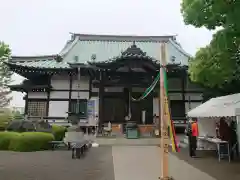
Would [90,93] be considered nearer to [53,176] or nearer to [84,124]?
[84,124]

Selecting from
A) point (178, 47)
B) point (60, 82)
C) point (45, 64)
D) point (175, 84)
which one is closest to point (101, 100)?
point (60, 82)

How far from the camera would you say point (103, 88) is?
18359mm

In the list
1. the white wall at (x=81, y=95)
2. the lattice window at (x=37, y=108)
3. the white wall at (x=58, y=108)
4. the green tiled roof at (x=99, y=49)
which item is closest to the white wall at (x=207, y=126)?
the green tiled roof at (x=99, y=49)

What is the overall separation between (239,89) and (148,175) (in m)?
12.8

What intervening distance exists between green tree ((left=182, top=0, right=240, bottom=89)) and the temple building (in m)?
7.96

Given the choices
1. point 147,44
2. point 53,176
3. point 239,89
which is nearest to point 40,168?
point 53,176

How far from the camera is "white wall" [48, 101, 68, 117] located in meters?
19.6

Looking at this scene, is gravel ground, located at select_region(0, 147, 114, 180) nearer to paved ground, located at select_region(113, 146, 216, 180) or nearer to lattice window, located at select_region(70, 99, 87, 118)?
paved ground, located at select_region(113, 146, 216, 180)

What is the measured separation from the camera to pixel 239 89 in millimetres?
16078

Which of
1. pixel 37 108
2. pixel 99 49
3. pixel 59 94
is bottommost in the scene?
pixel 37 108

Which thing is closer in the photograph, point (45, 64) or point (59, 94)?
point (59, 94)

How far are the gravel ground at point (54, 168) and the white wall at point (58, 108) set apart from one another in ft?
33.6

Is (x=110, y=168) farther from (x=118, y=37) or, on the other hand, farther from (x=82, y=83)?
(x=118, y=37)

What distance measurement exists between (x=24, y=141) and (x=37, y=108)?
9.35 m
